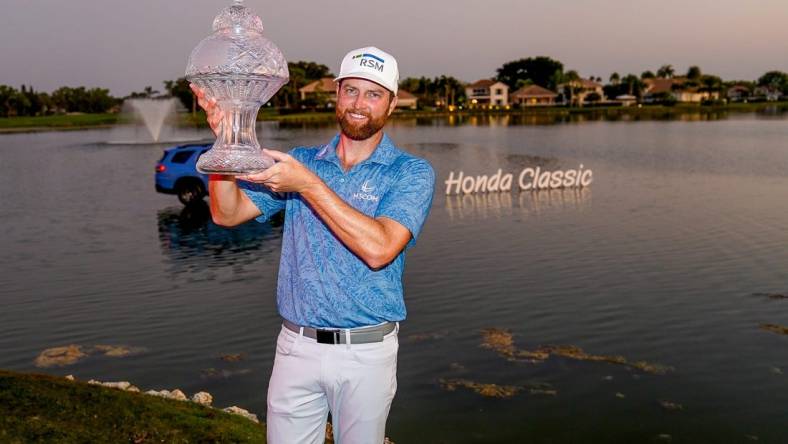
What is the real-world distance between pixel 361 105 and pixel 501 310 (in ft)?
30.7

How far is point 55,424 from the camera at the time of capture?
20.4 feet

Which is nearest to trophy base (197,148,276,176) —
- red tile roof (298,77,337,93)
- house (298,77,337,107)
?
house (298,77,337,107)

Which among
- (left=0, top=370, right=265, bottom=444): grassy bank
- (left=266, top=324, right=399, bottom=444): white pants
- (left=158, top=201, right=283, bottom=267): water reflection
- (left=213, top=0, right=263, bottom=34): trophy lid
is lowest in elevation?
(left=158, top=201, right=283, bottom=267): water reflection

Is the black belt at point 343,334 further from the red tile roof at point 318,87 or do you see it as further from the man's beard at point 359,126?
the red tile roof at point 318,87

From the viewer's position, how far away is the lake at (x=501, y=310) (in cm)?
890

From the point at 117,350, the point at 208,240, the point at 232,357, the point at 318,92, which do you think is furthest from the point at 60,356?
the point at 318,92

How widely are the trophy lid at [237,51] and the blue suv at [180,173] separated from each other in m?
21.2

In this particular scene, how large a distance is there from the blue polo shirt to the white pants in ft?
0.46

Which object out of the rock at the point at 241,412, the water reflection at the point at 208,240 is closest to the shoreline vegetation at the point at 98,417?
the rock at the point at 241,412

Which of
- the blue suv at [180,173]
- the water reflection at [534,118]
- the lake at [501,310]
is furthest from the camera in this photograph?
the water reflection at [534,118]

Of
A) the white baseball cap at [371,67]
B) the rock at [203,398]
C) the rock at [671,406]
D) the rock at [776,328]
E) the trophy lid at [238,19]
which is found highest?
the trophy lid at [238,19]

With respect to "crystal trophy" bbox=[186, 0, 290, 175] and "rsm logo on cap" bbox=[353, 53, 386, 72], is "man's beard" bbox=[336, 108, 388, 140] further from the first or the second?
"crystal trophy" bbox=[186, 0, 290, 175]

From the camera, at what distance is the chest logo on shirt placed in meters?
3.98

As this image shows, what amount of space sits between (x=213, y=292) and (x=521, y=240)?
26.6 feet
